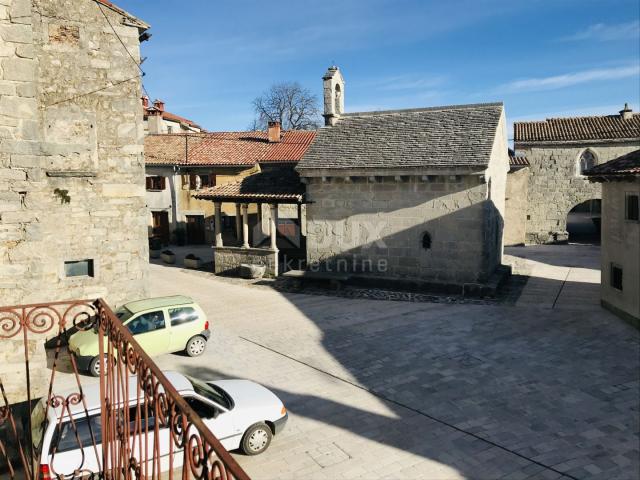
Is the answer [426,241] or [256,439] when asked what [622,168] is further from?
[256,439]

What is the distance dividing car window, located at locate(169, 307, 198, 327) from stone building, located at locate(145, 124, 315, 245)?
17962 millimetres

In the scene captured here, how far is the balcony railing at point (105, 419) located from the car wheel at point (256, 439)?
0.98m

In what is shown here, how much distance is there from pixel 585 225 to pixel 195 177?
29.8 meters

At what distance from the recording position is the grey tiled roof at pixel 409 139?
722 inches

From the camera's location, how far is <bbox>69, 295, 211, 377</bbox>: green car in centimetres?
1108

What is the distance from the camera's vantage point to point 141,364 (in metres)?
3.74

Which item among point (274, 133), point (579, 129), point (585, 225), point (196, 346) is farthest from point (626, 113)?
point (196, 346)

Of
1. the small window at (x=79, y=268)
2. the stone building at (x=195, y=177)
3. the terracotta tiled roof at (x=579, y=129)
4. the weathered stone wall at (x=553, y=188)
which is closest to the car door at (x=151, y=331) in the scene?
the small window at (x=79, y=268)

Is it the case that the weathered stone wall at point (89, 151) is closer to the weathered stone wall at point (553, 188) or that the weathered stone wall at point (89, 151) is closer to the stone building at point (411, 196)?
the stone building at point (411, 196)

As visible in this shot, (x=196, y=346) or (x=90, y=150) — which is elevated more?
(x=90, y=150)

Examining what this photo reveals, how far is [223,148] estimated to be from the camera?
3250 cm

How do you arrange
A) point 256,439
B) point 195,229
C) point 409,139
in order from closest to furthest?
point 256,439 → point 409,139 → point 195,229

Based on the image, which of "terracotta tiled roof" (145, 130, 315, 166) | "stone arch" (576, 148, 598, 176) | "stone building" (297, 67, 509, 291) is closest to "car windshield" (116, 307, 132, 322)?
"stone building" (297, 67, 509, 291)

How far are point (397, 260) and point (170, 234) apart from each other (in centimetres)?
1723
